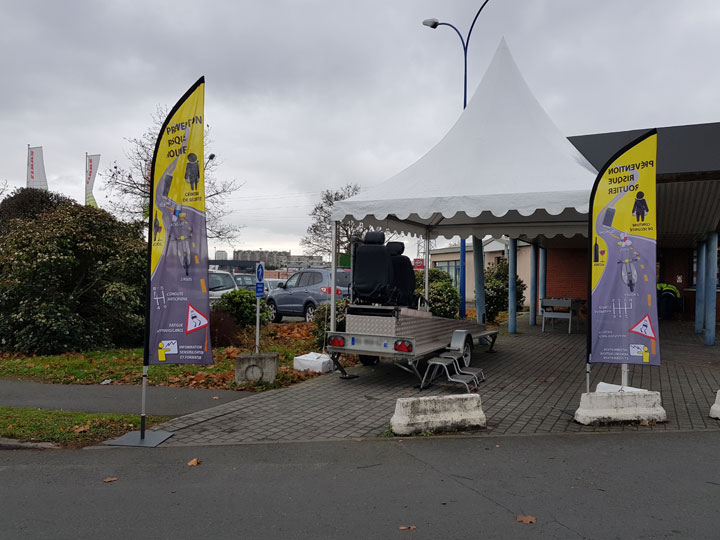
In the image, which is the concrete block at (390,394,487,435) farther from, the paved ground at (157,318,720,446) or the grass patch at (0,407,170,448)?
the grass patch at (0,407,170,448)

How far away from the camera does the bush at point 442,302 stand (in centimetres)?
1516

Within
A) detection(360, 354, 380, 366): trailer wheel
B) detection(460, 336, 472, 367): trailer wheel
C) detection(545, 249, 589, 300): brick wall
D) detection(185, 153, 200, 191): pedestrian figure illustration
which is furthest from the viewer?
detection(545, 249, 589, 300): brick wall

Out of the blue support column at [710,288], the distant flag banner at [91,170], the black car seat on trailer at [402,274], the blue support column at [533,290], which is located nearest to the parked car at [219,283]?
the black car seat on trailer at [402,274]

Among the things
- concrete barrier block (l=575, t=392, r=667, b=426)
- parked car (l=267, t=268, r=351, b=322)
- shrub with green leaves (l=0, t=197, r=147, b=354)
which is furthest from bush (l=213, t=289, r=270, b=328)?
concrete barrier block (l=575, t=392, r=667, b=426)

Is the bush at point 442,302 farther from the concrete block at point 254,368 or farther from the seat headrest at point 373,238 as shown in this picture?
the concrete block at point 254,368

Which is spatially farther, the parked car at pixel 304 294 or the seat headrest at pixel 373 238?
the parked car at pixel 304 294

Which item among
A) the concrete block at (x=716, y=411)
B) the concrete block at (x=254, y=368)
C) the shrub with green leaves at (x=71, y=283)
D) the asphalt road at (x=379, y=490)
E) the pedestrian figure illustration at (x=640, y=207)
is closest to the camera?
the asphalt road at (x=379, y=490)

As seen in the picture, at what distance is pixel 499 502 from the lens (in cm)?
425

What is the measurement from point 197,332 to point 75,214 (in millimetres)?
A: 7591

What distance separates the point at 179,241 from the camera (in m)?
5.97

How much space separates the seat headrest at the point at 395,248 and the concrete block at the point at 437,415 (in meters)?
3.37

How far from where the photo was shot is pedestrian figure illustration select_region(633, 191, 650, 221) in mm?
6414

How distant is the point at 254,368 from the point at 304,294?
9878mm

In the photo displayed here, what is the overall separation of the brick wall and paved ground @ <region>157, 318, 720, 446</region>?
11.9 meters
